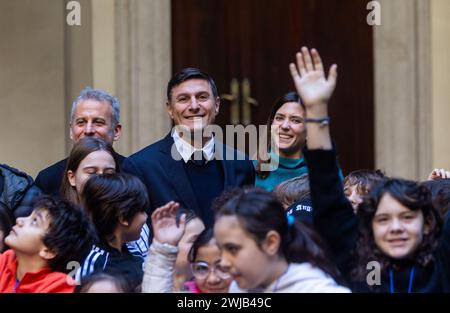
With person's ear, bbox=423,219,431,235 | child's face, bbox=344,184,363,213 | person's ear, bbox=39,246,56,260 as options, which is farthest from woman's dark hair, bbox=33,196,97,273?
person's ear, bbox=423,219,431,235

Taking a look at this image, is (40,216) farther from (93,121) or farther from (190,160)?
(93,121)

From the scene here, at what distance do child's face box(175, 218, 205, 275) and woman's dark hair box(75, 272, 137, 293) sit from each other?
300 millimetres

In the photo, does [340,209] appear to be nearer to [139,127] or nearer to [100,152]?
[100,152]

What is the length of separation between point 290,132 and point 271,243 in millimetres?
1920

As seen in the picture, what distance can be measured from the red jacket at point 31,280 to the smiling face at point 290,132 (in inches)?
65.1

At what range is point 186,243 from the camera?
4785mm

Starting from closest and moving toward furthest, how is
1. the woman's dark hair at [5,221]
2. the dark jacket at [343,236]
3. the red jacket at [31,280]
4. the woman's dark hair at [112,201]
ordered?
the dark jacket at [343,236] < the red jacket at [31,280] < the woman's dark hair at [112,201] < the woman's dark hair at [5,221]

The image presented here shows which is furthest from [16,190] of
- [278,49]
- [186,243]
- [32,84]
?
[278,49]

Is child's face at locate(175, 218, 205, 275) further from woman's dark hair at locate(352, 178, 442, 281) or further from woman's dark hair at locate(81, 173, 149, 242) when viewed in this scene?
woman's dark hair at locate(352, 178, 442, 281)

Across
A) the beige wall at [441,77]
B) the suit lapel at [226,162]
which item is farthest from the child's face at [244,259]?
the beige wall at [441,77]

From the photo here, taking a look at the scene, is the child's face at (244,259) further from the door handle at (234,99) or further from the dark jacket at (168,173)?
the door handle at (234,99)

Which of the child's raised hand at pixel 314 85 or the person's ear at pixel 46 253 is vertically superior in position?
the child's raised hand at pixel 314 85

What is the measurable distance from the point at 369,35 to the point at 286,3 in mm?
637

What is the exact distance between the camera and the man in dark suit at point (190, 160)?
17.9 feet
